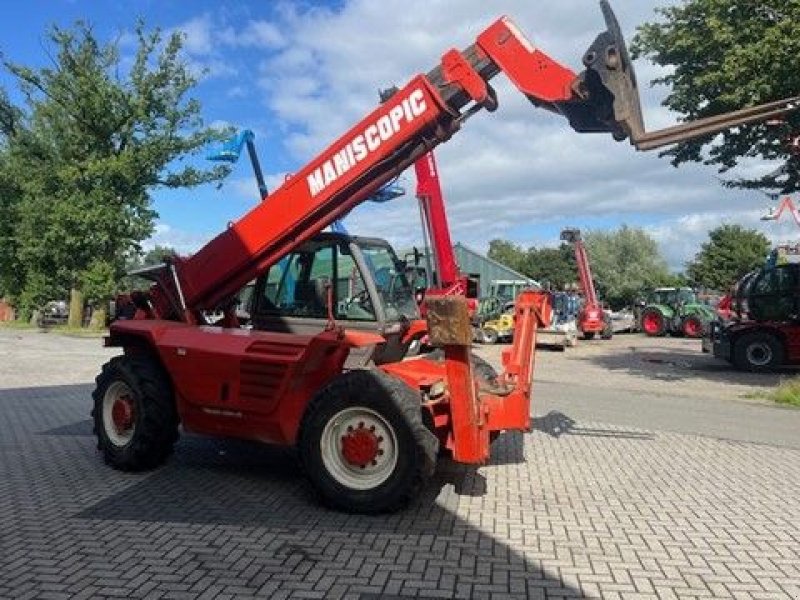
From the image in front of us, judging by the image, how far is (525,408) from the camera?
666cm

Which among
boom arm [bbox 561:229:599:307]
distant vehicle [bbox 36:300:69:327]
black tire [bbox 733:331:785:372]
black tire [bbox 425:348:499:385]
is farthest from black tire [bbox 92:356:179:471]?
distant vehicle [bbox 36:300:69:327]

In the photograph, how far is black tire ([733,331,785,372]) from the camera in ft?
62.6

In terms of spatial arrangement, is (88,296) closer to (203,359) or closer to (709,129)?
(203,359)

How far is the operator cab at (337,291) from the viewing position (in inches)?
285

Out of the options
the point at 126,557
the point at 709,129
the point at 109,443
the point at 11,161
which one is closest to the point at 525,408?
the point at 709,129

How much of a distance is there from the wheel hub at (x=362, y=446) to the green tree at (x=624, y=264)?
69.6 metres

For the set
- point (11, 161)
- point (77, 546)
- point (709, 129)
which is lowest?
point (77, 546)

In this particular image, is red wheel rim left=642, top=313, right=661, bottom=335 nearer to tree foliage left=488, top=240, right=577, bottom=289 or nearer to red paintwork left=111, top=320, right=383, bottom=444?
red paintwork left=111, top=320, right=383, bottom=444

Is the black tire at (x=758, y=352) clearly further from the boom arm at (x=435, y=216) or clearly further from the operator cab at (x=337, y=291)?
the operator cab at (x=337, y=291)

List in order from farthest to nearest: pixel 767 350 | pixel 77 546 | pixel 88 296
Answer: pixel 88 296, pixel 767 350, pixel 77 546

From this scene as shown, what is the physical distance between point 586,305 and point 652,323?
5.32m

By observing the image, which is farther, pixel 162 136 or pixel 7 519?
pixel 162 136

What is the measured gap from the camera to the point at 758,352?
19.4m

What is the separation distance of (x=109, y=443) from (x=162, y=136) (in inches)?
1107
